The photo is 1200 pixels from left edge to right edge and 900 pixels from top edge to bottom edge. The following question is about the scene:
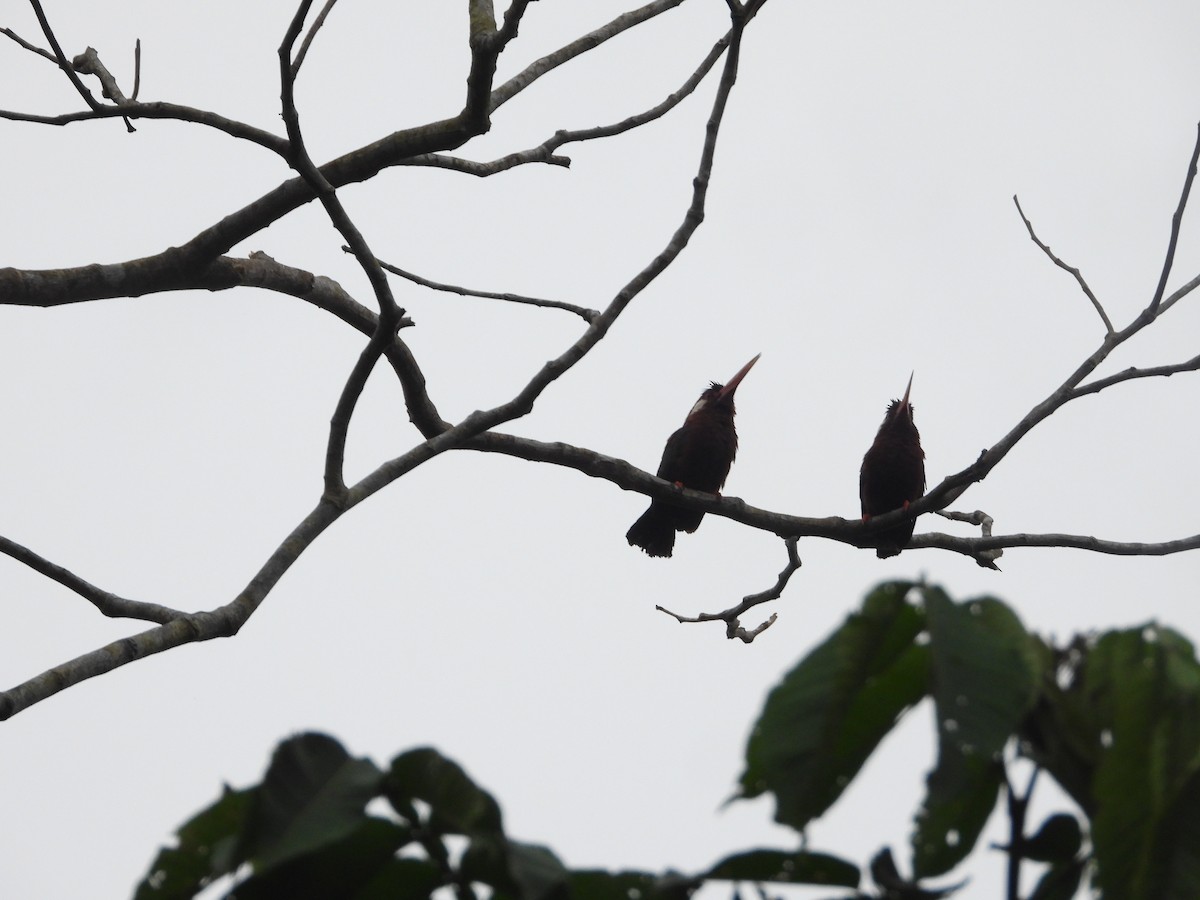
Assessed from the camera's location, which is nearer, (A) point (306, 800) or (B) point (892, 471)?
(A) point (306, 800)

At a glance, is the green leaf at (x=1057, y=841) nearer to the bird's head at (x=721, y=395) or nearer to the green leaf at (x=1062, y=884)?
the green leaf at (x=1062, y=884)

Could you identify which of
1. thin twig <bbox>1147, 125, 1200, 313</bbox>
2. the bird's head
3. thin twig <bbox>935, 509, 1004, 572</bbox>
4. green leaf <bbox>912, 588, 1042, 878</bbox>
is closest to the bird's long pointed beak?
the bird's head

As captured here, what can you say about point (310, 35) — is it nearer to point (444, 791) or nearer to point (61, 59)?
point (61, 59)

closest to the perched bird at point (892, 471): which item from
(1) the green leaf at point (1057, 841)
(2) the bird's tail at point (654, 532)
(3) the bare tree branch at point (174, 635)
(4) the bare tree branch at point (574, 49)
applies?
(2) the bird's tail at point (654, 532)

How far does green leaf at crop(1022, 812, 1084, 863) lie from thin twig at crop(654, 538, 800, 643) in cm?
492

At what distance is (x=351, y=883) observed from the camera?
0.91 meters

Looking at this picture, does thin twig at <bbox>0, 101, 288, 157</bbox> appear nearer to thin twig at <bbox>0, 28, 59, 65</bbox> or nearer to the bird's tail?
thin twig at <bbox>0, 28, 59, 65</bbox>

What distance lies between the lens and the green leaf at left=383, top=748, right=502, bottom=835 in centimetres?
89

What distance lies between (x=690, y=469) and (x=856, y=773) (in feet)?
26.2

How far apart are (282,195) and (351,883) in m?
3.30

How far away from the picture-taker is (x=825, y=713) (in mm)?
895

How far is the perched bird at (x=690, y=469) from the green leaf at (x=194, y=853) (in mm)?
7819

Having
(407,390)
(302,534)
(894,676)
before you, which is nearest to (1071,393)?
(407,390)

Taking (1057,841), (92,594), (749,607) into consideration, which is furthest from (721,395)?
(1057,841)
